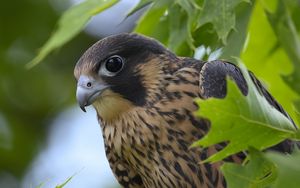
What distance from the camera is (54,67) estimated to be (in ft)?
29.3

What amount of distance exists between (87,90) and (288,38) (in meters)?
1.55

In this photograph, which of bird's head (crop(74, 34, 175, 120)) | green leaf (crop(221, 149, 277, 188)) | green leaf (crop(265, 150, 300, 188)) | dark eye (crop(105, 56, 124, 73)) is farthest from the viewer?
dark eye (crop(105, 56, 124, 73))

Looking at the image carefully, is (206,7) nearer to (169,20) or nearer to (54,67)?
(169,20)

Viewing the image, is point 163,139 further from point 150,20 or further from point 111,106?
point 150,20

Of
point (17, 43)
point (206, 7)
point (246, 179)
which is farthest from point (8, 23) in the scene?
point (246, 179)

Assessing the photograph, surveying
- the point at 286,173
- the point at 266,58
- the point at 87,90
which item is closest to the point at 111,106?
the point at 87,90

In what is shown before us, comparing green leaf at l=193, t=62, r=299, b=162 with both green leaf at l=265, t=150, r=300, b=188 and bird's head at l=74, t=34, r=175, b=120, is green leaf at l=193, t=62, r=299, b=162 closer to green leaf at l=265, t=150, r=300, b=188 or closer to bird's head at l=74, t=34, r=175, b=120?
green leaf at l=265, t=150, r=300, b=188

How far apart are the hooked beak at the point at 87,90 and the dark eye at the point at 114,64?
119 millimetres

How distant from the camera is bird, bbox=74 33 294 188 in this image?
14.6 feet

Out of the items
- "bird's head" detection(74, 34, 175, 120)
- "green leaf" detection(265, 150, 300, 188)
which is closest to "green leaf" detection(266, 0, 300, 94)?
"green leaf" detection(265, 150, 300, 188)

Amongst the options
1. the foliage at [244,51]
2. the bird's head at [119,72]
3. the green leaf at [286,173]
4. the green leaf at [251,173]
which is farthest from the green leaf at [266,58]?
the green leaf at [286,173]

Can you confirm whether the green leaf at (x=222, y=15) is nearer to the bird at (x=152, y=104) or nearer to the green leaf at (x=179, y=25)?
the green leaf at (x=179, y=25)

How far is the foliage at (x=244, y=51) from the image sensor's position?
120 inches

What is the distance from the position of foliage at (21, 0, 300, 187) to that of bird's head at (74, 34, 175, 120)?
0.10 metres
